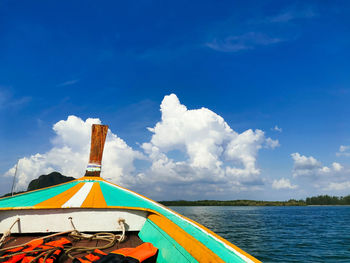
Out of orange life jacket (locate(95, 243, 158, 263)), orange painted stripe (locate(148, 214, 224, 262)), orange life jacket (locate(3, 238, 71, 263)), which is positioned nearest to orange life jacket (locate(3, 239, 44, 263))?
orange life jacket (locate(3, 238, 71, 263))

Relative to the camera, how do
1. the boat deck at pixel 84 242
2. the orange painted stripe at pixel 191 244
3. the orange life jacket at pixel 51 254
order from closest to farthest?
the orange painted stripe at pixel 191 244
the orange life jacket at pixel 51 254
the boat deck at pixel 84 242

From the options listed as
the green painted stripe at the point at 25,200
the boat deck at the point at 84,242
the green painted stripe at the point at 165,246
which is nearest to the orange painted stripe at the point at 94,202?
the boat deck at the point at 84,242

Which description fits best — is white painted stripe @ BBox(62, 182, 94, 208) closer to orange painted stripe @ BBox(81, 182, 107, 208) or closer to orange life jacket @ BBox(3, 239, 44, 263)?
orange painted stripe @ BBox(81, 182, 107, 208)

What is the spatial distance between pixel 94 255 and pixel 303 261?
10356mm

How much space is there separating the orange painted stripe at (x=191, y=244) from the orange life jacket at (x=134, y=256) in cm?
26

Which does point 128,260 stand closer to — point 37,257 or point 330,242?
point 37,257

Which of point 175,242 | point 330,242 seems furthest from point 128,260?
point 330,242

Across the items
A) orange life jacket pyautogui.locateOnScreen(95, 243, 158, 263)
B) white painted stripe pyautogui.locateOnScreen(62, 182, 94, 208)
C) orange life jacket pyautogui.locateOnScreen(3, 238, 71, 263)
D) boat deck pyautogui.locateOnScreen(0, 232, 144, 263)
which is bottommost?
boat deck pyautogui.locateOnScreen(0, 232, 144, 263)

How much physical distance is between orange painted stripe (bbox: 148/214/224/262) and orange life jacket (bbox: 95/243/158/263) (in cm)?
26

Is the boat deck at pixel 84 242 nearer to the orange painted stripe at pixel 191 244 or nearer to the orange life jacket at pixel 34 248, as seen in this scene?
the orange life jacket at pixel 34 248

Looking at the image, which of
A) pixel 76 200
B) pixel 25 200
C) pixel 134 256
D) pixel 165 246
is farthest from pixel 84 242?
pixel 25 200

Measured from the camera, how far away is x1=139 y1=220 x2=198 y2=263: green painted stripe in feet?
6.41

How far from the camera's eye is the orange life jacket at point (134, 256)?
7.00 feet

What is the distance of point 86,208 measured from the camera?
11.1 feet
